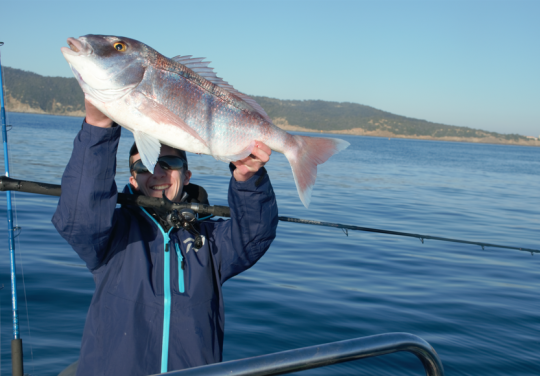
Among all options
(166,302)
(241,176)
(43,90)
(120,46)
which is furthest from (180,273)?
(43,90)

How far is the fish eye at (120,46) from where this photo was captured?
7.39ft

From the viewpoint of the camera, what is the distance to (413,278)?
8195 millimetres

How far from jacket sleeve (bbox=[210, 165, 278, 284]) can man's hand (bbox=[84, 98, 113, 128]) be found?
0.87 meters

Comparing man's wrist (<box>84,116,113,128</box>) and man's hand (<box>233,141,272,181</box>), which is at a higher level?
man's wrist (<box>84,116,113,128</box>)

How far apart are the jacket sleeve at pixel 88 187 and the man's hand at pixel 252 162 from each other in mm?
761

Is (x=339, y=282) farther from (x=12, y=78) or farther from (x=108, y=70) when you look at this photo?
(x=12, y=78)

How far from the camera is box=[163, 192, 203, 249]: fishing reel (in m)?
2.88

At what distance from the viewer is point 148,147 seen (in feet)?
7.59

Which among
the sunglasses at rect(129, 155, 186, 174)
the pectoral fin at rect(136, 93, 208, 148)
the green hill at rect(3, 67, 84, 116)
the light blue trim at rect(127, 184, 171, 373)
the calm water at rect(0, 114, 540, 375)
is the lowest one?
the calm water at rect(0, 114, 540, 375)

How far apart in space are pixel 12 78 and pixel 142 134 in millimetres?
127553

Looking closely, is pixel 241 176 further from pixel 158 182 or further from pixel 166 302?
pixel 166 302

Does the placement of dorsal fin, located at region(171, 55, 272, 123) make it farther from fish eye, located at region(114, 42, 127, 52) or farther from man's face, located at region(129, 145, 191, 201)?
man's face, located at region(129, 145, 191, 201)


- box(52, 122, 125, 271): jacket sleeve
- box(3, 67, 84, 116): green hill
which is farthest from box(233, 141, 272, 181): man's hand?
box(3, 67, 84, 116): green hill

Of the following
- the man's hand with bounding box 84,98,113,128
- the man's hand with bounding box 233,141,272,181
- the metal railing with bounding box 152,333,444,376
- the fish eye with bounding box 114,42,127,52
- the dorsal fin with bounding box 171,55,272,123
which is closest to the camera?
the metal railing with bounding box 152,333,444,376
